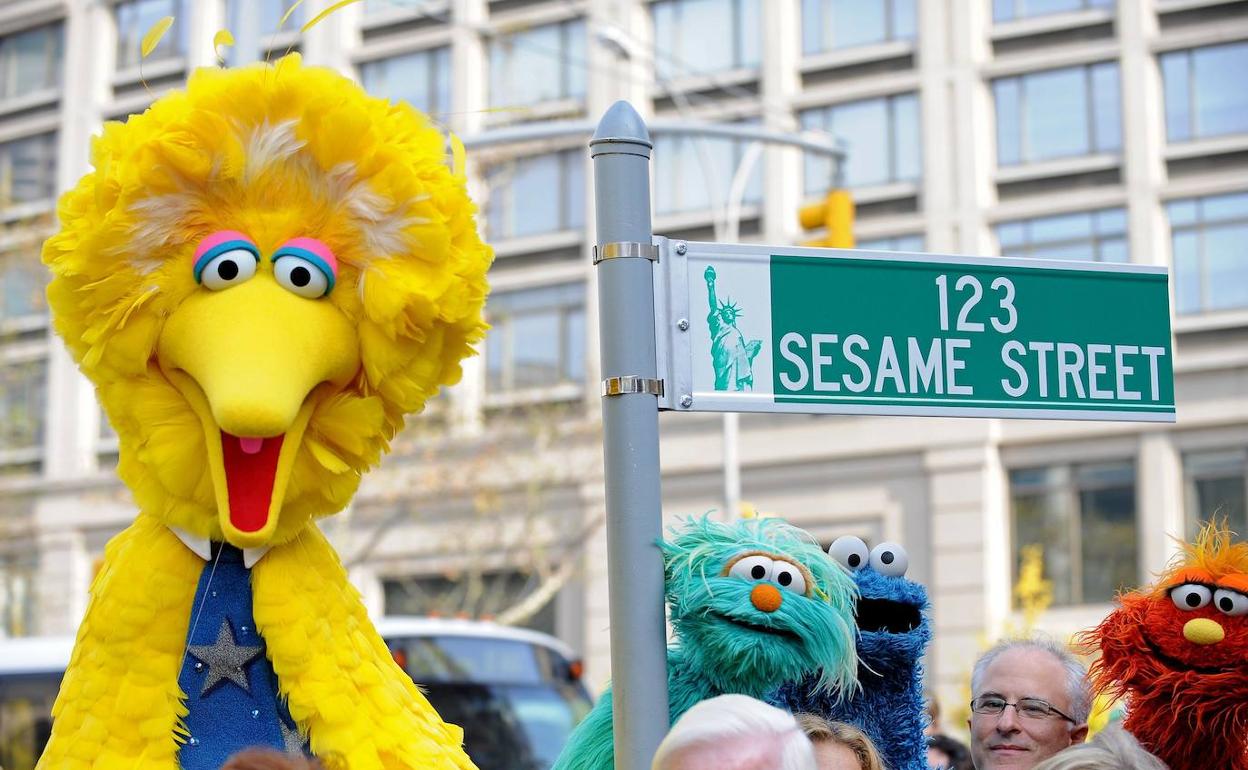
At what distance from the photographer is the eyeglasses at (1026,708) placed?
3.58 metres

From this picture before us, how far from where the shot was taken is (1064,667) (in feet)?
12.1

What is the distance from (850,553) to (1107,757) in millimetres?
928

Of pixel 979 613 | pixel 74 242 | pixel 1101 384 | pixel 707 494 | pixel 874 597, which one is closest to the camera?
pixel 1101 384

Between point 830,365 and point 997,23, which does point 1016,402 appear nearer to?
point 830,365

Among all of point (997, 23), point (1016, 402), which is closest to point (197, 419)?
point (1016, 402)

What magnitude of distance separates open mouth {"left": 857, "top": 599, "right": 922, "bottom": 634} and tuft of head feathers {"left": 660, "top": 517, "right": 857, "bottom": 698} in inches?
11.5

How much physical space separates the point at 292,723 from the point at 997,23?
19.4m

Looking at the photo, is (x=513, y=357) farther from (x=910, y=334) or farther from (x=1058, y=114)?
(x=910, y=334)

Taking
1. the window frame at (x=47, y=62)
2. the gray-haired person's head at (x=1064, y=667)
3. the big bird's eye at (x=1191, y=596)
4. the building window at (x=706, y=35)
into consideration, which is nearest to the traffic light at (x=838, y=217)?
the gray-haired person's head at (x=1064, y=667)

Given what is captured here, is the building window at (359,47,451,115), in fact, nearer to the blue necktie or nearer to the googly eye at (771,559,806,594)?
the blue necktie

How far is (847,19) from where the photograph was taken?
72.4 ft

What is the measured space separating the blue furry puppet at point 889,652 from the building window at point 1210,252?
1715cm

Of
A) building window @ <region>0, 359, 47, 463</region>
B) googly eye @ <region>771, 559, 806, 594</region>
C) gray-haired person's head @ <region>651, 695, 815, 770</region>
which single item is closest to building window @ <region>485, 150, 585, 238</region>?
building window @ <region>0, 359, 47, 463</region>

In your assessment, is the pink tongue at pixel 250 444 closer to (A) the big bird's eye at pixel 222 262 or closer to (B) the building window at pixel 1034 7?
(A) the big bird's eye at pixel 222 262
